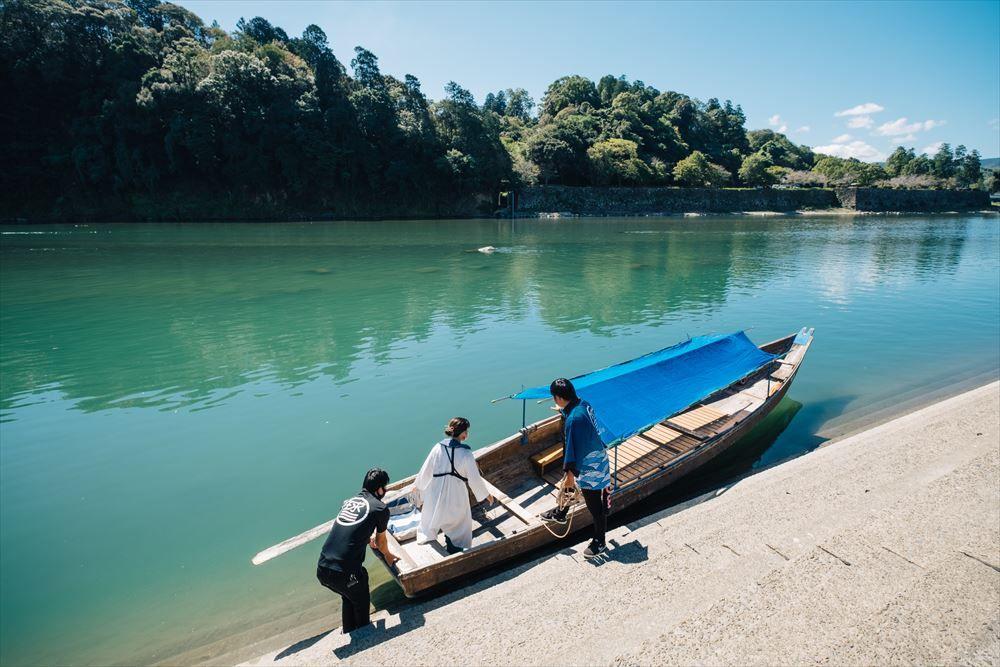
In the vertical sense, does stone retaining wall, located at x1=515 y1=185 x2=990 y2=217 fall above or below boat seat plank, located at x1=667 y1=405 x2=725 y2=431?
above

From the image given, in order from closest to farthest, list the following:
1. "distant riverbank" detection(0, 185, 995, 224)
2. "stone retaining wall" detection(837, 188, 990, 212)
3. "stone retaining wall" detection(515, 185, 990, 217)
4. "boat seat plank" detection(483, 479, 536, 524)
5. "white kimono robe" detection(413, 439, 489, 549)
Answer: "white kimono robe" detection(413, 439, 489, 549)
"boat seat plank" detection(483, 479, 536, 524)
"distant riverbank" detection(0, 185, 995, 224)
"stone retaining wall" detection(515, 185, 990, 217)
"stone retaining wall" detection(837, 188, 990, 212)

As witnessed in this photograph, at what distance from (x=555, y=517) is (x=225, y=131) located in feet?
270

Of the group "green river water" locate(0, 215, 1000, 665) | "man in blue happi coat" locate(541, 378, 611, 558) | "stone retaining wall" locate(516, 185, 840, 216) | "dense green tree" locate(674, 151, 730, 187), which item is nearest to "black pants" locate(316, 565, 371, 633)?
"green river water" locate(0, 215, 1000, 665)

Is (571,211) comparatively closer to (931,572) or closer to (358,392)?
(358,392)

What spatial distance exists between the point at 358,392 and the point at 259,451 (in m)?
3.63

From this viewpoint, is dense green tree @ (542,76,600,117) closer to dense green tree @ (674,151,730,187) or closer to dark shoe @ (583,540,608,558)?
dense green tree @ (674,151,730,187)

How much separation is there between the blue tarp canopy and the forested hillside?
75770mm

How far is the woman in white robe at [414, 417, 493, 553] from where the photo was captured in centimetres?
647

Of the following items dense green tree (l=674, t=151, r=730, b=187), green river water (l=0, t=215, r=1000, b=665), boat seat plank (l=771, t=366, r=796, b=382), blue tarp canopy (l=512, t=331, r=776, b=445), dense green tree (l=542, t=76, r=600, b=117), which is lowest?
green river water (l=0, t=215, r=1000, b=665)

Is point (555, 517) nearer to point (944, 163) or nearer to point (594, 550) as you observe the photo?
point (594, 550)

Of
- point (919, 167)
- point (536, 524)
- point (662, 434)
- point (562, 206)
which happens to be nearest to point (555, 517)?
point (536, 524)

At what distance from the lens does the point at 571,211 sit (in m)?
93.7

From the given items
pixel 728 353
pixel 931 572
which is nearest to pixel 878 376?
pixel 728 353

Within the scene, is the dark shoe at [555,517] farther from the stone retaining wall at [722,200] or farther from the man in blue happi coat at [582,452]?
the stone retaining wall at [722,200]
